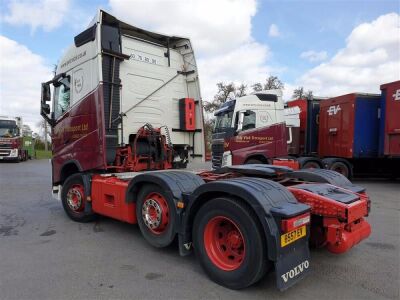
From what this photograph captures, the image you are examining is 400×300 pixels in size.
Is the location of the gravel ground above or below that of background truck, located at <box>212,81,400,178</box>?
below

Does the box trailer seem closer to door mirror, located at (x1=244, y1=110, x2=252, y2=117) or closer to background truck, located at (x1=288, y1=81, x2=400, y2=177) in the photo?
background truck, located at (x1=288, y1=81, x2=400, y2=177)

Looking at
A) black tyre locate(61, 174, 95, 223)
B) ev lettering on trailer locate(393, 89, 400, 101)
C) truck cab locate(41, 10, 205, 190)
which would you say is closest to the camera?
truck cab locate(41, 10, 205, 190)

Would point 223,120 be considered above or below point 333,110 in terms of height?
below

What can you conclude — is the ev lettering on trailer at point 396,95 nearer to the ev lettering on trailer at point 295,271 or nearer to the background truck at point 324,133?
the background truck at point 324,133

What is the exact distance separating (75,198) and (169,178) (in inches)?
103

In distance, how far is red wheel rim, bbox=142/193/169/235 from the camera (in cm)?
430

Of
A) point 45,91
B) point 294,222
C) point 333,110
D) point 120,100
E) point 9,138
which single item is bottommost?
point 294,222

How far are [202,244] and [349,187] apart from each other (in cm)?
218

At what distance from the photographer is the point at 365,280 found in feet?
11.7

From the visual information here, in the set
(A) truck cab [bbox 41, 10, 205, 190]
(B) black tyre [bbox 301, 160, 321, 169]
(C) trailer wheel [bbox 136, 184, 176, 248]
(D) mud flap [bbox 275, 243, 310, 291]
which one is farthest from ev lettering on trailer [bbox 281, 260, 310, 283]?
(B) black tyre [bbox 301, 160, 321, 169]

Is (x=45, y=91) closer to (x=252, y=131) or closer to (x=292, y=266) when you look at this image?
(x=292, y=266)

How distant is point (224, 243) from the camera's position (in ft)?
11.8

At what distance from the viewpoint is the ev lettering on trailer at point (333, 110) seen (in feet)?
40.3

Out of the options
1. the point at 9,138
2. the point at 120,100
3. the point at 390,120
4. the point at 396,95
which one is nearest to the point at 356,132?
the point at 390,120
